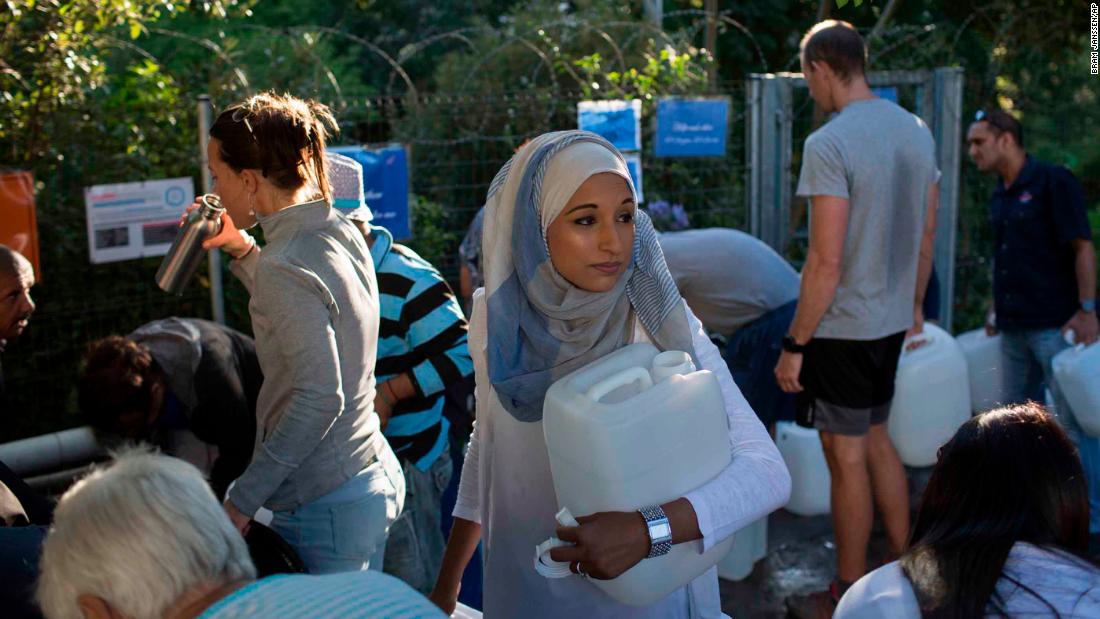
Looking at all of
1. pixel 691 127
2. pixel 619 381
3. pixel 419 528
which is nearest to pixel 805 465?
pixel 419 528

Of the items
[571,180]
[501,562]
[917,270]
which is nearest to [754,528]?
[917,270]

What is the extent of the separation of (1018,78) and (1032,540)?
796 cm

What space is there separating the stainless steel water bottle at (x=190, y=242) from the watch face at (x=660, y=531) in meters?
2.15

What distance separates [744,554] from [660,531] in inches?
117

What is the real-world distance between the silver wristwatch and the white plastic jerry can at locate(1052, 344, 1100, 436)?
3.50 m

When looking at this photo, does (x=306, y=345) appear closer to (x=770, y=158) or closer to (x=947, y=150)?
(x=770, y=158)

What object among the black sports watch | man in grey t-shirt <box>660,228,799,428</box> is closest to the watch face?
the black sports watch

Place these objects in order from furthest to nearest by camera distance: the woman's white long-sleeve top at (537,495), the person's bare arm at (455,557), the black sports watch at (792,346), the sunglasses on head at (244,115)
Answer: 1. the black sports watch at (792,346)
2. the sunglasses on head at (244,115)
3. the person's bare arm at (455,557)
4. the woman's white long-sleeve top at (537,495)

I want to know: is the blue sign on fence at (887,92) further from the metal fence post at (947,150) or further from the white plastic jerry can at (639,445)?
the white plastic jerry can at (639,445)

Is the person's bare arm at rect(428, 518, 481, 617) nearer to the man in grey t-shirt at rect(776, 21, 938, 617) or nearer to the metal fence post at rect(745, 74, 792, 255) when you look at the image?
the man in grey t-shirt at rect(776, 21, 938, 617)

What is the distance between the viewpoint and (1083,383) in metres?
4.67

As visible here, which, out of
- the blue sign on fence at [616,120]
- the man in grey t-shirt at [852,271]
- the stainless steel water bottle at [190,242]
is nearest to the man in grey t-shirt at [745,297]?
the man in grey t-shirt at [852,271]

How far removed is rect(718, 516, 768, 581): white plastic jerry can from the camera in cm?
457

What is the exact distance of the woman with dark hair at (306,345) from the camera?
258 centimetres
